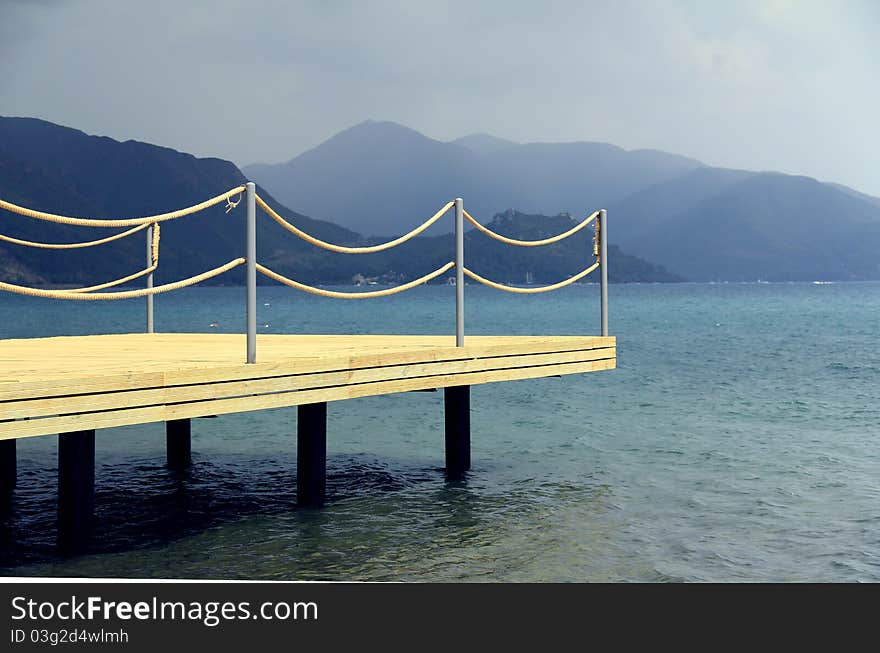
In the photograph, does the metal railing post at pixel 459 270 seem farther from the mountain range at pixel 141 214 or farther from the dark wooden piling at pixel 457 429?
the mountain range at pixel 141 214

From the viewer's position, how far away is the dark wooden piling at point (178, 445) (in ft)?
43.3

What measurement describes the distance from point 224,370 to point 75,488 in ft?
5.25

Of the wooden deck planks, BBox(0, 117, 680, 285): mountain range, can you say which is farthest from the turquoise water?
BBox(0, 117, 680, 285): mountain range

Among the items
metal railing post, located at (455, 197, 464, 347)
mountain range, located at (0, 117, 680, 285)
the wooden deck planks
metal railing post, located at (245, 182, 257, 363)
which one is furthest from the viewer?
mountain range, located at (0, 117, 680, 285)

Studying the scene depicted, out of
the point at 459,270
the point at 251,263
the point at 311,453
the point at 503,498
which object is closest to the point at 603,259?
the point at 459,270

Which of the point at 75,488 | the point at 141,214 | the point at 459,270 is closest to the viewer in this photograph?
the point at 75,488

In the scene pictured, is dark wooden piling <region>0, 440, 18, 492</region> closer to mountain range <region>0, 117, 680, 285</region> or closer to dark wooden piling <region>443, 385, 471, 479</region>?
dark wooden piling <region>443, 385, 471, 479</region>

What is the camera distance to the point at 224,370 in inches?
296

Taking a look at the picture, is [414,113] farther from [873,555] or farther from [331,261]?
[873,555]

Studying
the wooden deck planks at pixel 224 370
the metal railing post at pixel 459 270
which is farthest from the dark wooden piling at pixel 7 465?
the metal railing post at pixel 459 270

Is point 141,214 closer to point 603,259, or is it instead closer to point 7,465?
point 7,465

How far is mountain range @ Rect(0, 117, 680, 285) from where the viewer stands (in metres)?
140

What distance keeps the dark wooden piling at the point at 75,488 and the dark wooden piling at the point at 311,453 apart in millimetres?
1929

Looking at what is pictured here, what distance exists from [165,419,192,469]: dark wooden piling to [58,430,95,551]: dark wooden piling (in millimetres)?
4843
